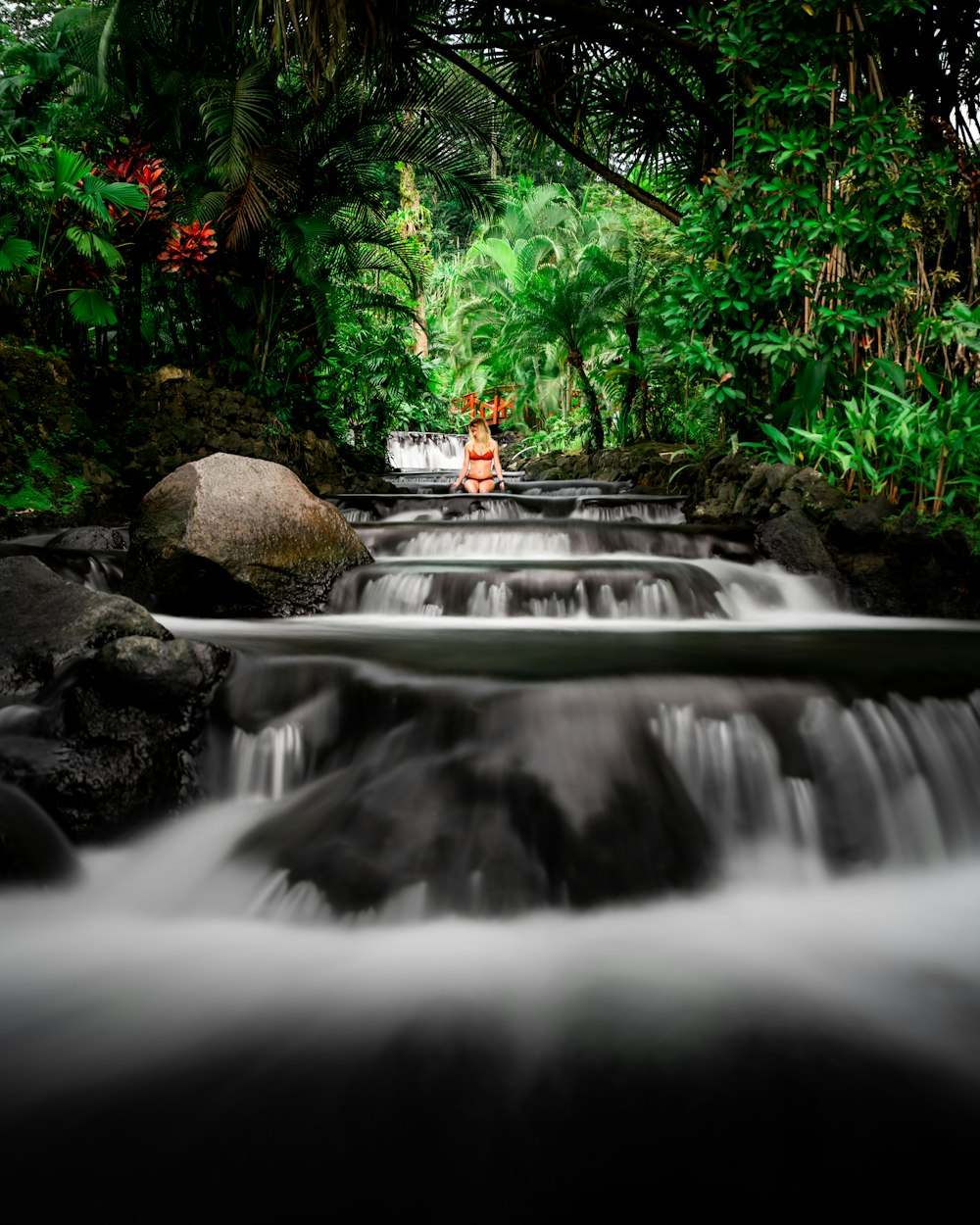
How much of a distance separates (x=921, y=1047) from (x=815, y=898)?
0.79 meters

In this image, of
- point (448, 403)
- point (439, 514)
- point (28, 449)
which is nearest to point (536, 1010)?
point (439, 514)

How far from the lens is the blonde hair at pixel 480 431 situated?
918 centimetres

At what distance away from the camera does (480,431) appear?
922 centimetres

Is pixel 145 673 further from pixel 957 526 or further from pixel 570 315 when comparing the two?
pixel 570 315

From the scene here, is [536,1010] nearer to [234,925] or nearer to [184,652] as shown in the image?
[234,925]

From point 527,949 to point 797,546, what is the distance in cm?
462

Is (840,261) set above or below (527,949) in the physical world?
above

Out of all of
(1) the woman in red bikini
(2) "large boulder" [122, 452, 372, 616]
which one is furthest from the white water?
(2) "large boulder" [122, 452, 372, 616]

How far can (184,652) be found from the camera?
333cm

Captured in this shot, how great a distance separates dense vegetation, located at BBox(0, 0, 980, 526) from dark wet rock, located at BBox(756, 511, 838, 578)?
0.64 metres

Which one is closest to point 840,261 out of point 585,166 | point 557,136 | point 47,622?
point 557,136

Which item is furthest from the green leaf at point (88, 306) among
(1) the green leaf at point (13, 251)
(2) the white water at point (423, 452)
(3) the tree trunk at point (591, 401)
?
(2) the white water at point (423, 452)

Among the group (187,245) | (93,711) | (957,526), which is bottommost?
(93,711)

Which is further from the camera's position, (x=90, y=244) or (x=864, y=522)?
(x=90, y=244)
